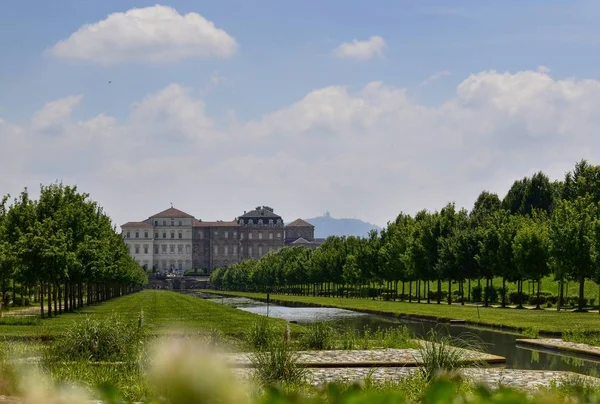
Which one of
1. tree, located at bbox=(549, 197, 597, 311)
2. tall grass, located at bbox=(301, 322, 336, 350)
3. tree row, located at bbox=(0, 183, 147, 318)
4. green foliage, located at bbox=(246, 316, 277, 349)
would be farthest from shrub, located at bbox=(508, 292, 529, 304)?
green foliage, located at bbox=(246, 316, 277, 349)

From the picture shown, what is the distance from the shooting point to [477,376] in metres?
16.0

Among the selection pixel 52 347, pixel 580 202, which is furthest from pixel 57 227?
pixel 580 202

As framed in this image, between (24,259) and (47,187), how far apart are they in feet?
28.7

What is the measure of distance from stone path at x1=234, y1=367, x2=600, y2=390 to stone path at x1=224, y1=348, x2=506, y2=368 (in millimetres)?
399

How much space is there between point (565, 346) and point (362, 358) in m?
6.91

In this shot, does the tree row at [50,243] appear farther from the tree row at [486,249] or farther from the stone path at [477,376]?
the tree row at [486,249]

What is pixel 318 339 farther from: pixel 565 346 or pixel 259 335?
pixel 565 346

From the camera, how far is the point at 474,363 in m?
17.0

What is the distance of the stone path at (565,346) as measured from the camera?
70.1 feet

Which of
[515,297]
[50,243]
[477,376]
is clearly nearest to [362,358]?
[477,376]

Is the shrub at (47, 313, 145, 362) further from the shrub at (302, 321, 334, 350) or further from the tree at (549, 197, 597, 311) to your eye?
the tree at (549, 197, 597, 311)

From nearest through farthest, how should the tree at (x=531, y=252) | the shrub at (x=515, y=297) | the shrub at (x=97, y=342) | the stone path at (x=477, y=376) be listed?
the stone path at (x=477, y=376), the shrub at (x=97, y=342), the tree at (x=531, y=252), the shrub at (x=515, y=297)

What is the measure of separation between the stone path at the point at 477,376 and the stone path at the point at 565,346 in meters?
4.52

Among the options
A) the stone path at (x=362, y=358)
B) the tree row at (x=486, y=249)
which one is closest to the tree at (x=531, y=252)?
the tree row at (x=486, y=249)
